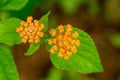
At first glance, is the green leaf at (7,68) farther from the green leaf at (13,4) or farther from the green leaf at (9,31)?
the green leaf at (13,4)

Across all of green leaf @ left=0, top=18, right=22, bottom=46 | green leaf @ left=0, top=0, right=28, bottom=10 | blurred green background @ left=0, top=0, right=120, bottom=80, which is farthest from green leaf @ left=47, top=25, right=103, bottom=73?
blurred green background @ left=0, top=0, right=120, bottom=80

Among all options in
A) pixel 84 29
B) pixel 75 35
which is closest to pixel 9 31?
pixel 75 35

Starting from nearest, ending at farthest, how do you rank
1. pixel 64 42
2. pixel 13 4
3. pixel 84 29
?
pixel 64 42
pixel 13 4
pixel 84 29

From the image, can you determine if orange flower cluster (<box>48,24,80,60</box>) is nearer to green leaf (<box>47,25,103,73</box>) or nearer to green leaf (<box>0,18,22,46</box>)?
green leaf (<box>47,25,103,73</box>)

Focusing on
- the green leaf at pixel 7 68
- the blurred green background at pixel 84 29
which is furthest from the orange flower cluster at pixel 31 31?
the blurred green background at pixel 84 29

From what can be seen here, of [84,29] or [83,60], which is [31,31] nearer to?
[83,60]

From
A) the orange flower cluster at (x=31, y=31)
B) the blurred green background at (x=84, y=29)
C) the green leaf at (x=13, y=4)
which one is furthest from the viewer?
the blurred green background at (x=84, y=29)
